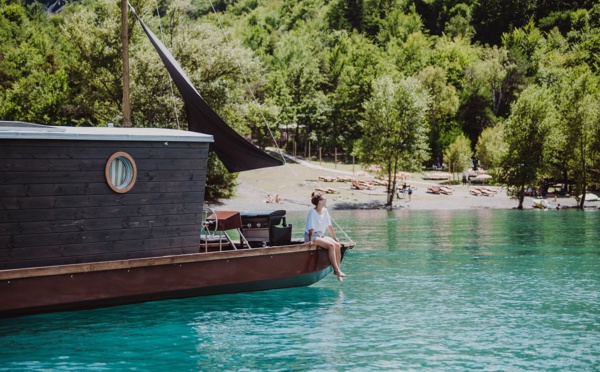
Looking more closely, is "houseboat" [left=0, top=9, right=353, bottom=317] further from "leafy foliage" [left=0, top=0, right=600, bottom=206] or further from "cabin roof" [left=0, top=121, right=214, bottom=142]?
"leafy foliage" [left=0, top=0, right=600, bottom=206]

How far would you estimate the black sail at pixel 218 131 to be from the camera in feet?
58.2

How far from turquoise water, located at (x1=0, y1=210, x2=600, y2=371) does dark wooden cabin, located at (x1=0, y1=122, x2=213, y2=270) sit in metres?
1.53

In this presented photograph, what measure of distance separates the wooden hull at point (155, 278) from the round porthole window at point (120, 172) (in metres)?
1.56

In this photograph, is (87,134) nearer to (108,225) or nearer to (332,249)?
(108,225)

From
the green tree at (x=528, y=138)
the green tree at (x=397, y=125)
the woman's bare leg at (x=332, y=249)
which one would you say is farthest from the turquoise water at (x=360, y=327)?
the green tree at (x=528, y=138)

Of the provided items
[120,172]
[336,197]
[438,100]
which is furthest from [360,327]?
[438,100]

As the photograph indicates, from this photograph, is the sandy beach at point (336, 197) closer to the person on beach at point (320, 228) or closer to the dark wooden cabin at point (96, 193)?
the person on beach at point (320, 228)

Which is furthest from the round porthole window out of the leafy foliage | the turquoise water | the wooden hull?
the leafy foliage

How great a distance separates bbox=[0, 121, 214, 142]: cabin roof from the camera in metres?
13.8

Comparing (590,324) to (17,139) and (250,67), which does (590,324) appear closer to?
(17,139)

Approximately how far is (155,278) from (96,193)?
2.18 metres

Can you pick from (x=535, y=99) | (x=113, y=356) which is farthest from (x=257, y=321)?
(x=535, y=99)

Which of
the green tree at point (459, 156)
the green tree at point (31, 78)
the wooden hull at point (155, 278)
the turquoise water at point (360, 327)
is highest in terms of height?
the green tree at point (31, 78)

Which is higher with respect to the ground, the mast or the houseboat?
the mast
